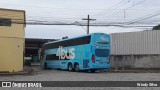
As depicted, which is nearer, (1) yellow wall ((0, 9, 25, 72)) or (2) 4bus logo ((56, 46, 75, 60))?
(1) yellow wall ((0, 9, 25, 72))

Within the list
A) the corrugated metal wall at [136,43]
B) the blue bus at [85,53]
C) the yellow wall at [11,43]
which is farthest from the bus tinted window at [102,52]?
the yellow wall at [11,43]

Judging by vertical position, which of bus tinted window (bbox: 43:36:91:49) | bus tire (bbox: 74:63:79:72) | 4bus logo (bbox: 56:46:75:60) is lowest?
bus tire (bbox: 74:63:79:72)

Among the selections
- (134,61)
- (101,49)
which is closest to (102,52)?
(101,49)

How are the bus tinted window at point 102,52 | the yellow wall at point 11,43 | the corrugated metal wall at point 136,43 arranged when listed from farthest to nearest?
the corrugated metal wall at point 136,43, the yellow wall at point 11,43, the bus tinted window at point 102,52

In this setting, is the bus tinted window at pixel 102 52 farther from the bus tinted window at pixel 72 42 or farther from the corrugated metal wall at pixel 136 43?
the corrugated metal wall at pixel 136 43

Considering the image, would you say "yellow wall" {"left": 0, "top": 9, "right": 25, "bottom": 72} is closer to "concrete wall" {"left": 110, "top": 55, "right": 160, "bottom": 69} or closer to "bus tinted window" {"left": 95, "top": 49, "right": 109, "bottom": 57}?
"bus tinted window" {"left": 95, "top": 49, "right": 109, "bottom": 57}

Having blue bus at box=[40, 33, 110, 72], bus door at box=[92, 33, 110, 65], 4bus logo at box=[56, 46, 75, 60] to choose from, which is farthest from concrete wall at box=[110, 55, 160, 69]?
4bus logo at box=[56, 46, 75, 60]

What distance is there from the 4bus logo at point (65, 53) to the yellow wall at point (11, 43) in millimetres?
4869

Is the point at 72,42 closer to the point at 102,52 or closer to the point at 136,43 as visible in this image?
the point at 102,52

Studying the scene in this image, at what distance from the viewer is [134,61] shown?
4350 cm

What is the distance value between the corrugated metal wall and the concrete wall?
29.6 inches

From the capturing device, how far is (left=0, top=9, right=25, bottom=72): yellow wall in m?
39.6

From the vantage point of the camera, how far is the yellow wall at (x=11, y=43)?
39594 mm

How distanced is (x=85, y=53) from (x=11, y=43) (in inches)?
315
